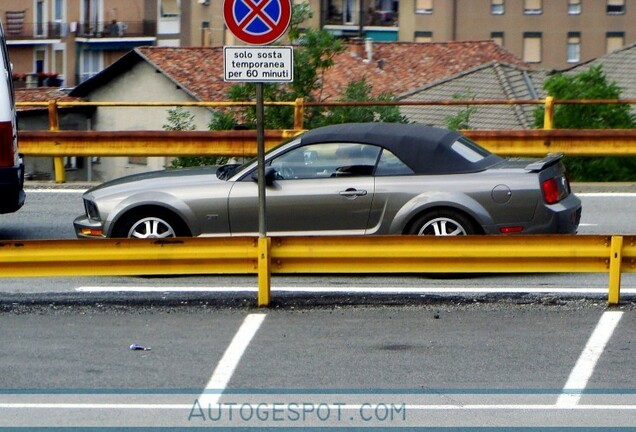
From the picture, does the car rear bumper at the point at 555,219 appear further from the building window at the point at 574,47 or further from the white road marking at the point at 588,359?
the building window at the point at 574,47

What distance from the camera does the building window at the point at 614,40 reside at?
8256 cm

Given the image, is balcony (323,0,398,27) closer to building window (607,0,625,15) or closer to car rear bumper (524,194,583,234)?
building window (607,0,625,15)

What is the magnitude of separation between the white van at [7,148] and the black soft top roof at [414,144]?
271 centimetres

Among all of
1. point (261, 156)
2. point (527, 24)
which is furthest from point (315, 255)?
point (527, 24)

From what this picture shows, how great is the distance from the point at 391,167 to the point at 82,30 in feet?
239

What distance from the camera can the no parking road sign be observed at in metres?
10.0

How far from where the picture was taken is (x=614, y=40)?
82875 mm

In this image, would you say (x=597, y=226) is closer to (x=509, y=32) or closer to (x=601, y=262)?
(x=601, y=262)

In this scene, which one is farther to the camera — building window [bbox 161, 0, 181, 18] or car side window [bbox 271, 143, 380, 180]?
building window [bbox 161, 0, 181, 18]

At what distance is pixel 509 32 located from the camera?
82.9 m

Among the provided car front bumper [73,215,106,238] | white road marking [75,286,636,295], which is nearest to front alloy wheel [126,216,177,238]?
car front bumper [73,215,106,238]

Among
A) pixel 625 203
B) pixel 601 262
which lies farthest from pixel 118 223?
pixel 625 203

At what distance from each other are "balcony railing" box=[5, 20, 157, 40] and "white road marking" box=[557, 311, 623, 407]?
73.5 meters

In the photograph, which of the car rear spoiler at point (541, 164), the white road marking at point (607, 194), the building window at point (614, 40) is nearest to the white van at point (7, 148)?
the car rear spoiler at point (541, 164)
